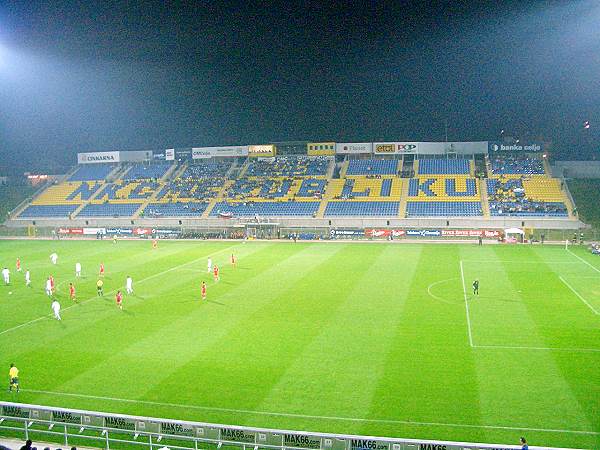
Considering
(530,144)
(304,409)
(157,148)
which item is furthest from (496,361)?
(157,148)

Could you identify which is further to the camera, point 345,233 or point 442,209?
point 442,209

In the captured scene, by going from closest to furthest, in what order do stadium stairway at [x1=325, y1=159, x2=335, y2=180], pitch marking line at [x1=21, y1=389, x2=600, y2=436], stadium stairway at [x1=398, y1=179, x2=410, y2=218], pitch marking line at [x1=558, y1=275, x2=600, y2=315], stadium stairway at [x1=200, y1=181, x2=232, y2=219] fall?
pitch marking line at [x1=21, y1=389, x2=600, y2=436] < pitch marking line at [x1=558, y1=275, x2=600, y2=315] < stadium stairway at [x1=398, y1=179, x2=410, y2=218] < stadium stairway at [x1=200, y1=181, x2=232, y2=219] < stadium stairway at [x1=325, y1=159, x2=335, y2=180]

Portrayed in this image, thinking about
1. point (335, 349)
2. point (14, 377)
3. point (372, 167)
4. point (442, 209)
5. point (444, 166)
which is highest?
point (372, 167)

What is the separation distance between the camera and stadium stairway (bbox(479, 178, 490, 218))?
6200 cm

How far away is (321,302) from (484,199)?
4150cm

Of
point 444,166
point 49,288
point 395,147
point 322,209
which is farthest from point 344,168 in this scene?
point 49,288

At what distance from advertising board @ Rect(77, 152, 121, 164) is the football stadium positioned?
8.22 meters

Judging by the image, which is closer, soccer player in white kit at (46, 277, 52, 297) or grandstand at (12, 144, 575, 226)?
soccer player in white kit at (46, 277, 52, 297)

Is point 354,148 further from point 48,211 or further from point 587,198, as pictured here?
point 48,211

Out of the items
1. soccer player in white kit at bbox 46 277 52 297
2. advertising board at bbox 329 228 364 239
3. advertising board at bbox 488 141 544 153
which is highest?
advertising board at bbox 488 141 544 153

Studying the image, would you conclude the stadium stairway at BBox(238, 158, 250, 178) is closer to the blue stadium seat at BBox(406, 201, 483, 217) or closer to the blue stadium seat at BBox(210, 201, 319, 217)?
the blue stadium seat at BBox(210, 201, 319, 217)

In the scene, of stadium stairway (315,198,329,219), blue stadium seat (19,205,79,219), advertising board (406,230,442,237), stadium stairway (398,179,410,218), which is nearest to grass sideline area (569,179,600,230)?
advertising board (406,230,442,237)

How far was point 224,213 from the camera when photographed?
2712 inches

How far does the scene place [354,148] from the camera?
77.5 metres
